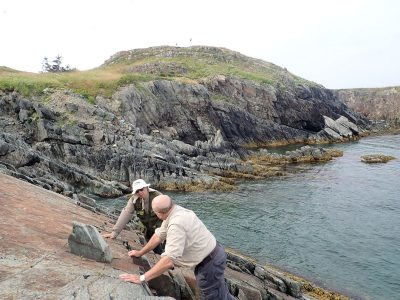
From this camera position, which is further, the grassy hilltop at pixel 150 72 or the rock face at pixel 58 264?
the grassy hilltop at pixel 150 72

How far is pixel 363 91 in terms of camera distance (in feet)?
469

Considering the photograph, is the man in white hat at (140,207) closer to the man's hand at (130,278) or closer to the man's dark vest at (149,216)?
the man's dark vest at (149,216)

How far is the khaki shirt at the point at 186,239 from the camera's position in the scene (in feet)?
25.2

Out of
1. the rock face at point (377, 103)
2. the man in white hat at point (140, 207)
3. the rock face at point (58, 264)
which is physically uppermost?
the rock face at point (377, 103)

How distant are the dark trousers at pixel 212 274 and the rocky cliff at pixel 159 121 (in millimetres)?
14199

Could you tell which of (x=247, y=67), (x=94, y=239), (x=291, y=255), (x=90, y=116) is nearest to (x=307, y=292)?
(x=291, y=255)

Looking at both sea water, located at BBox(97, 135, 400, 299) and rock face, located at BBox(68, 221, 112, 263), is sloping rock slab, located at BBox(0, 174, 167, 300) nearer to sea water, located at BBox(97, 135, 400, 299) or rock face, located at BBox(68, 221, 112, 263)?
rock face, located at BBox(68, 221, 112, 263)

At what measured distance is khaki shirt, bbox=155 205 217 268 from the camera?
302 inches

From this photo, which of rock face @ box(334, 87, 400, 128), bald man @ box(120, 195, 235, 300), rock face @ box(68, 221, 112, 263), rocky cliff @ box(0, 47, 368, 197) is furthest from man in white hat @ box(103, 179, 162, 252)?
rock face @ box(334, 87, 400, 128)

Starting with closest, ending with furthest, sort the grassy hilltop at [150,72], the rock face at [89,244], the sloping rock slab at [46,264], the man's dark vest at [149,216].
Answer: the sloping rock slab at [46,264], the rock face at [89,244], the man's dark vest at [149,216], the grassy hilltop at [150,72]

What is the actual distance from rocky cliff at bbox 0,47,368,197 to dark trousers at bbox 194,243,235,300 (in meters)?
14.2

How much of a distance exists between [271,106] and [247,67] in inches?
1030

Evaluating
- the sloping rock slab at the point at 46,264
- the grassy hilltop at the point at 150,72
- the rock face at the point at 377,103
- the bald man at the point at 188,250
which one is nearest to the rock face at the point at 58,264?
the sloping rock slab at the point at 46,264

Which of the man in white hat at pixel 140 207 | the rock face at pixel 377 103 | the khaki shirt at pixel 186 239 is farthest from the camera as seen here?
the rock face at pixel 377 103
